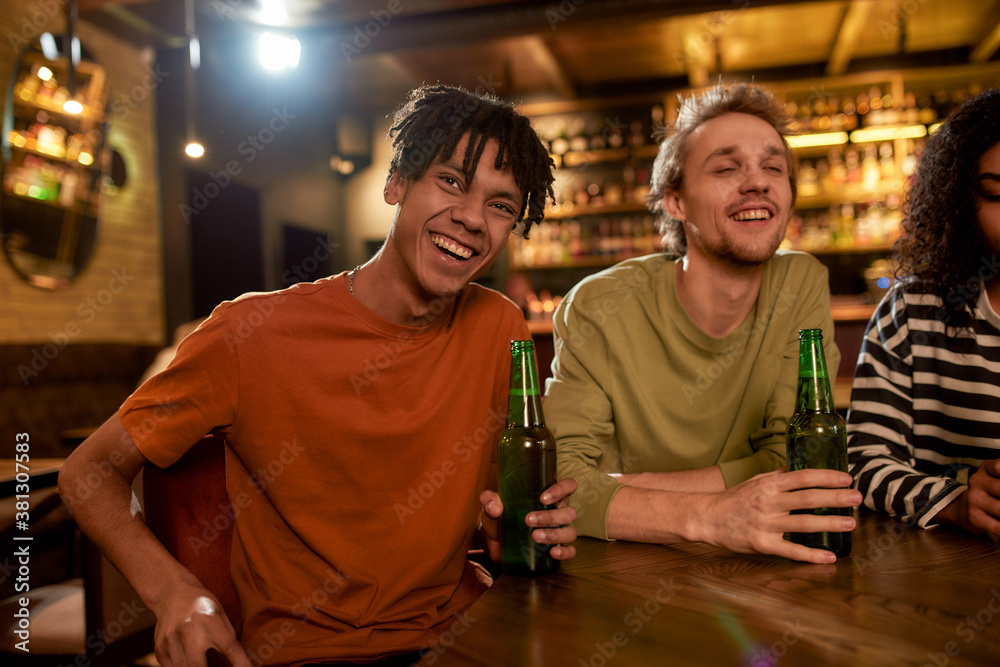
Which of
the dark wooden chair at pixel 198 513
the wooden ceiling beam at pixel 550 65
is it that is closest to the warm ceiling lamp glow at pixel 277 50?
the wooden ceiling beam at pixel 550 65

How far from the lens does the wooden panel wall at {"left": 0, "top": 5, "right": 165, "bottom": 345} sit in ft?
13.2

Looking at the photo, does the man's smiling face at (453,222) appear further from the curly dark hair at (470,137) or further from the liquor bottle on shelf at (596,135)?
the liquor bottle on shelf at (596,135)

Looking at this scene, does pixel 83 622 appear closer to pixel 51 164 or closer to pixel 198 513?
pixel 198 513

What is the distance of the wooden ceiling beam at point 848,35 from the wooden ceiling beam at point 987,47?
0.83m

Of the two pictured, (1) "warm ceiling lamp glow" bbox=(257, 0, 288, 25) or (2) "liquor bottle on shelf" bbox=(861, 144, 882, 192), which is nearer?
(1) "warm ceiling lamp glow" bbox=(257, 0, 288, 25)

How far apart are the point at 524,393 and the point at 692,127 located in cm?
105

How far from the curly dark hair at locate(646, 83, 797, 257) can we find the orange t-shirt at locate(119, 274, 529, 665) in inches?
31.9

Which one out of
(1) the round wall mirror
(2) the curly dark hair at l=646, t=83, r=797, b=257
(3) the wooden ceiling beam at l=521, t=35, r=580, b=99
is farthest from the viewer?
(3) the wooden ceiling beam at l=521, t=35, r=580, b=99

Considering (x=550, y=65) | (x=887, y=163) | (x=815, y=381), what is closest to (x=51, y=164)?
(x=550, y=65)

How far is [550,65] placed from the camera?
18.1ft

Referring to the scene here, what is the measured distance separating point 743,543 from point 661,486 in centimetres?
33

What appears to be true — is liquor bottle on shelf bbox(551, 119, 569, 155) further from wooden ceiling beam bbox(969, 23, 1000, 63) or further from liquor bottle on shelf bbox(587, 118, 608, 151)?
wooden ceiling beam bbox(969, 23, 1000, 63)

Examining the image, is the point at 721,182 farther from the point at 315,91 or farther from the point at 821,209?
the point at 315,91

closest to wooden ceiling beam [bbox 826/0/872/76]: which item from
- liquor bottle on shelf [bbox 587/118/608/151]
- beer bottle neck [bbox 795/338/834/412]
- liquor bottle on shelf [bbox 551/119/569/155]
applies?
liquor bottle on shelf [bbox 587/118/608/151]
